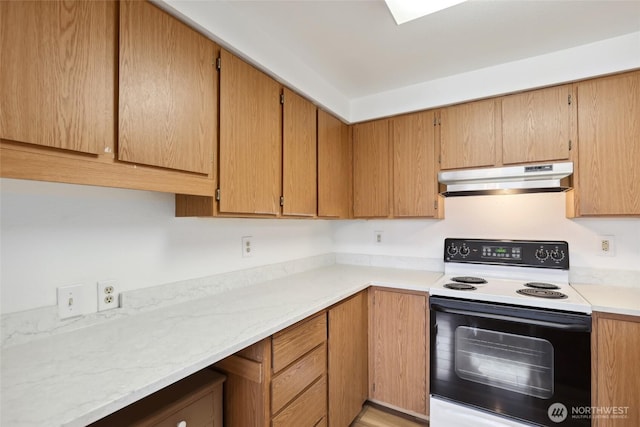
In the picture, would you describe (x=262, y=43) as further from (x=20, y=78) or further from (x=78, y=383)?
(x=78, y=383)

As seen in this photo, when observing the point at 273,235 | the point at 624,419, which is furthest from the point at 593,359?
the point at 273,235

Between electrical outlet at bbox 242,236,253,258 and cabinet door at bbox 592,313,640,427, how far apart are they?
6.26ft

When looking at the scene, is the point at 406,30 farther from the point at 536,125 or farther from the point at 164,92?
the point at 164,92

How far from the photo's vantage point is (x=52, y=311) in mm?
1059

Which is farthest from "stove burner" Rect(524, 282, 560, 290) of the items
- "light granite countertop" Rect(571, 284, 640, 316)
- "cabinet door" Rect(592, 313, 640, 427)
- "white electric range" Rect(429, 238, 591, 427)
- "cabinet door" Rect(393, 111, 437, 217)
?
"cabinet door" Rect(393, 111, 437, 217)

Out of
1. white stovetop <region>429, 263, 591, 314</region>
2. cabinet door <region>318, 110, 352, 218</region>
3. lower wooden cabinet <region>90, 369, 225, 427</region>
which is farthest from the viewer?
cabinet door <region>318, 110, 352, 218</region>

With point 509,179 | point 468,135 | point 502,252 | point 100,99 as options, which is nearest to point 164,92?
point 100,99

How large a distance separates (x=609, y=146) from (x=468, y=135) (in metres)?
0.75

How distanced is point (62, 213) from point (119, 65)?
59 centimetres

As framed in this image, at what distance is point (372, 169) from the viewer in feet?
7.98

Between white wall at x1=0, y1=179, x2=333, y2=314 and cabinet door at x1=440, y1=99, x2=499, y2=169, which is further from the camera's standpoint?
cabinet door at x1=440, y1=99, x2=499, y2=169

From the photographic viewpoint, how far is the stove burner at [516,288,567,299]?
1600 millimetres
